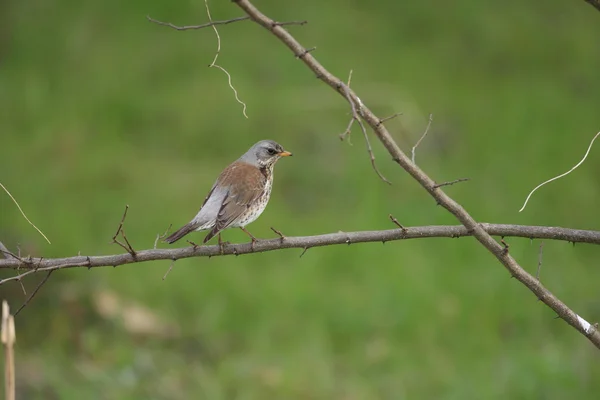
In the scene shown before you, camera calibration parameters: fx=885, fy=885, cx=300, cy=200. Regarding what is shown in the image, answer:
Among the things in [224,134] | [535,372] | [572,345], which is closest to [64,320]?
[224,134]

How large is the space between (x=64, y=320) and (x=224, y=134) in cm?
324

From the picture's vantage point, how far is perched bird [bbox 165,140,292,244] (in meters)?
5.02

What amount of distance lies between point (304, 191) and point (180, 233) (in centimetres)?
484

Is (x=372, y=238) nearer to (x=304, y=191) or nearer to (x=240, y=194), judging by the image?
(x=240, y=194)

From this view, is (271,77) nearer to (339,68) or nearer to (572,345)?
(339,68)

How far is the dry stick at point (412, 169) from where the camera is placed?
308cm

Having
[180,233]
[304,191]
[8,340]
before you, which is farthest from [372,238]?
[304,191]

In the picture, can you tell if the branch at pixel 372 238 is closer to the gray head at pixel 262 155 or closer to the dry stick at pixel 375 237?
the dry stick at pixel 375 237

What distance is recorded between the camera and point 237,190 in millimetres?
5207

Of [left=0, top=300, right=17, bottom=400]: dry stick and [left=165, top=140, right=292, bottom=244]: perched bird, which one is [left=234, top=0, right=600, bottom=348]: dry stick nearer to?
[left=0, top=300, right=17, bottom=400]: dry stick

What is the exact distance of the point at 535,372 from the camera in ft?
23.3

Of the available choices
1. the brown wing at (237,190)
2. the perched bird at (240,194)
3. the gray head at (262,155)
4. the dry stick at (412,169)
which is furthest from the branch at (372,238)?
the gray head at (262,155)

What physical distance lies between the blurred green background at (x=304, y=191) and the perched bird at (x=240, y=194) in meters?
2.08

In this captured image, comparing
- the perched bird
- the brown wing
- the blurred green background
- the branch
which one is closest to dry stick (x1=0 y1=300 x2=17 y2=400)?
the branch
